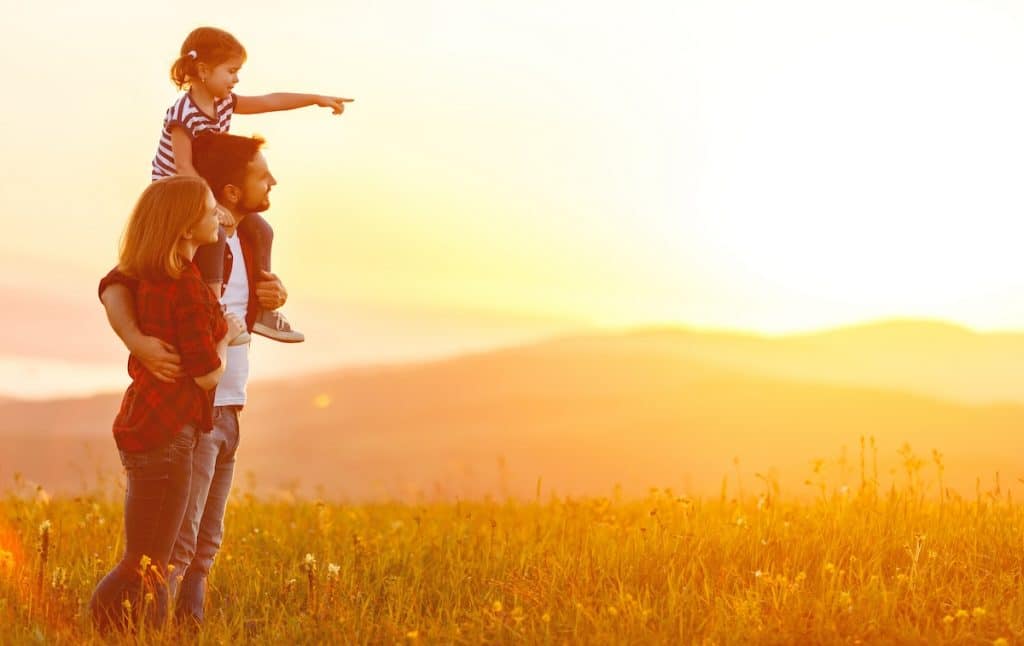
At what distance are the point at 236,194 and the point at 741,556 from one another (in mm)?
4113

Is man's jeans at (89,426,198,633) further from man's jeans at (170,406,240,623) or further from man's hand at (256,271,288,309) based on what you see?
man's hand at (256,271,288,309)

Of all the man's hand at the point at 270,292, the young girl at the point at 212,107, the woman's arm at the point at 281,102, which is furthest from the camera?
the woman's arm at the point at 281,102

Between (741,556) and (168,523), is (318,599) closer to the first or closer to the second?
(168,523)

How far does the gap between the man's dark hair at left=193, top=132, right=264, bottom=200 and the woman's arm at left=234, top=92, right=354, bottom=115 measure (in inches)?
35.1

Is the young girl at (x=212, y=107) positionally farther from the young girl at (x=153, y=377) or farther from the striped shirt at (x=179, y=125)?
the young girl at (x=153, y=377)

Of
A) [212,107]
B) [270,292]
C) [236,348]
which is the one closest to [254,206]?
[270,292]

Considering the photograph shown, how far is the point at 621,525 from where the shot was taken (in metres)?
8.81

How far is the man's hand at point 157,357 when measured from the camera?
18.8ft

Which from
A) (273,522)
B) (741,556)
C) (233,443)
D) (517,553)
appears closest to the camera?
(233,443)

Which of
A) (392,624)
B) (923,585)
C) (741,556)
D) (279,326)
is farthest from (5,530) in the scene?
(923,585)

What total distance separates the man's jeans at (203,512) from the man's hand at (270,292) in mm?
671

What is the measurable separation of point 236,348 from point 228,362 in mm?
106

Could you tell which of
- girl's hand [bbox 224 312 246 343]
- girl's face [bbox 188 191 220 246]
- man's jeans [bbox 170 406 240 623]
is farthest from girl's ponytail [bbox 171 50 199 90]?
man's jeans [bbox 170 406 240 623]

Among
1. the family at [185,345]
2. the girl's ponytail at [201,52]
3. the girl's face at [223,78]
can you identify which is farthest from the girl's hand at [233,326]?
the girl's ponytail at [201,52]
